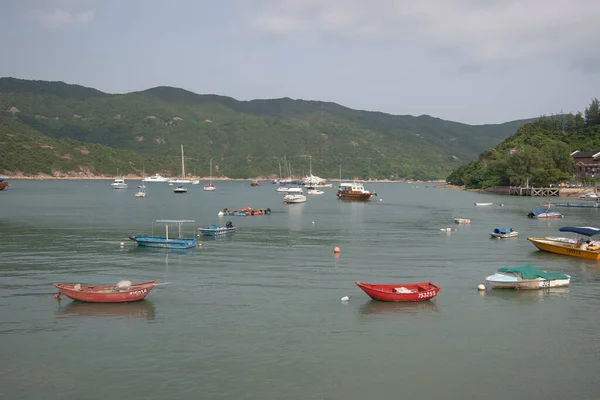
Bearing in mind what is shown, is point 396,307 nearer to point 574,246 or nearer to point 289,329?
point 289,329

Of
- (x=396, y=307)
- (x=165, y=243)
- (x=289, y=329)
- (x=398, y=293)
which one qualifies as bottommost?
(x=289, y=329)

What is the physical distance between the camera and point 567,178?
171500 mm

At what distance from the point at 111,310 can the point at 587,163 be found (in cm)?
19388

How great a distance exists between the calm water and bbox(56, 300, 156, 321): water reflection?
0.38 feet

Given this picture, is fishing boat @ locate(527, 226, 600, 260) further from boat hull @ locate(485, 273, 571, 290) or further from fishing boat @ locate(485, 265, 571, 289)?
boat hull @ locate(485, 273, 571, 290)

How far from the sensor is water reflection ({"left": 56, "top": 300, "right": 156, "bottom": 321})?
31469 mm

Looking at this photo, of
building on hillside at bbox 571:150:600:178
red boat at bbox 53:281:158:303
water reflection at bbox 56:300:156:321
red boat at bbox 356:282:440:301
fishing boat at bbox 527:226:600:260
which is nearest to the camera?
water reflection at bbox 56:300:156:321

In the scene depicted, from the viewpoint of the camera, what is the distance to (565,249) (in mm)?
52688

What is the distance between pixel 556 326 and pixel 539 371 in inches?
286

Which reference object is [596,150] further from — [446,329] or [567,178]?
[446,329]

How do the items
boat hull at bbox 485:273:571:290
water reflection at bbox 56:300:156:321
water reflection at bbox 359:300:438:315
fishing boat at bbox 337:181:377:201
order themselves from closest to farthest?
water reflection at bbox 56:300:156:321, water reflection at bbox 359:300:438:315, boat hull at bbox 485:273:571:290, fishing boat at bbox 337:181:377:201

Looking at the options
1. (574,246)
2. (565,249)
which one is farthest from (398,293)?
(565,249)

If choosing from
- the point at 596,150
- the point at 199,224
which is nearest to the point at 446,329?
the point at 199,224

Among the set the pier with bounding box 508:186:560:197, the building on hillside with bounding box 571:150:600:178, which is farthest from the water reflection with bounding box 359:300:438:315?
the building on hillside with bounding box 571:150:600:178
